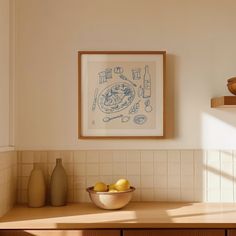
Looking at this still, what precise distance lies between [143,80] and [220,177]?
33.5 inches

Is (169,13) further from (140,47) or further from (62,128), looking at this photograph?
(62,128)

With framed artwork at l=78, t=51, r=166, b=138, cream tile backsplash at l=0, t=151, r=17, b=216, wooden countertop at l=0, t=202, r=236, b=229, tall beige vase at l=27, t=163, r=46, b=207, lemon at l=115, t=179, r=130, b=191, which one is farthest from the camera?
framed artwork at l=78, t=51, r=166, b=138

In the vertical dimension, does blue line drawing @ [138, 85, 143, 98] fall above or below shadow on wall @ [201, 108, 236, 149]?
above

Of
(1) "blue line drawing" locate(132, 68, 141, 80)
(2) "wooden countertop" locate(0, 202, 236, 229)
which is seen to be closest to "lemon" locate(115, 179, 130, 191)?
(2) "wooden countertop" locate(0, 202, 236, 229)

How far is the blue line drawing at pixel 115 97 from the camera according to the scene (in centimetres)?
254

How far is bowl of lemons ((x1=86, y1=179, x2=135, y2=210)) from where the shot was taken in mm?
2238

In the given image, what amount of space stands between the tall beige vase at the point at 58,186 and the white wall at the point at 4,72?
0.36m

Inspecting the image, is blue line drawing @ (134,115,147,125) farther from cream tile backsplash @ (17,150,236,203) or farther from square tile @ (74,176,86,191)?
square tile @ (74,176,86,191)

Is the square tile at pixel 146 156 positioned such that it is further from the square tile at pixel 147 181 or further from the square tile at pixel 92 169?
the square tile at pixel 92 169

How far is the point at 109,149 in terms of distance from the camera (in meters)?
2.56

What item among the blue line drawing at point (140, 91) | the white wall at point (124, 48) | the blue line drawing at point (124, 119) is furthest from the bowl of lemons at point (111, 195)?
the blue line drawing at point (140, 91)

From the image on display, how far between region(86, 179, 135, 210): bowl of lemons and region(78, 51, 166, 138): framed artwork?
38cm

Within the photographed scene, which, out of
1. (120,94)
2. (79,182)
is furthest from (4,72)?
(79,182)

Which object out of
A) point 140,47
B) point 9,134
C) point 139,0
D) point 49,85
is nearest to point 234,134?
point 140,47
